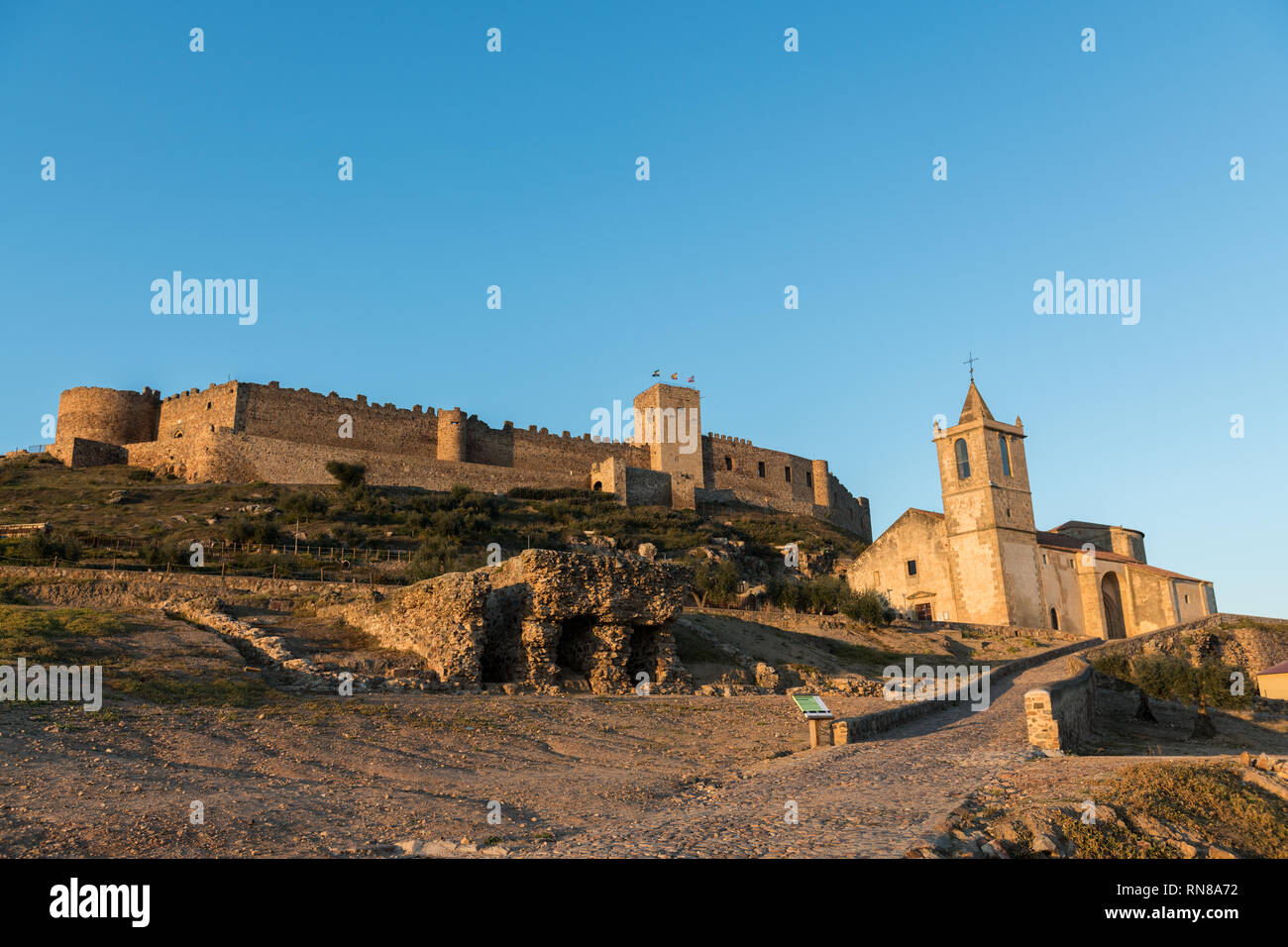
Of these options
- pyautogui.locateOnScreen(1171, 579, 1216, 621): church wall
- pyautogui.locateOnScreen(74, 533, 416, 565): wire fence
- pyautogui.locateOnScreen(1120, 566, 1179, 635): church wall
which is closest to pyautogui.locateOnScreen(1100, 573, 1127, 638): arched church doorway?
pyautogui.locateOnScreen(1120, 566, 1179, 635): church wall

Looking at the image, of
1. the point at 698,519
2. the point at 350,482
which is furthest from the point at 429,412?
the point at 698,519

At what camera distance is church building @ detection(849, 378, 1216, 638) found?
126ft

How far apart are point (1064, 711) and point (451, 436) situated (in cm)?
4769

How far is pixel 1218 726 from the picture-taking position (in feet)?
84.2

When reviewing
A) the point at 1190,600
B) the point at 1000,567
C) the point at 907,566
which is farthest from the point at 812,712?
the point at 1190,600

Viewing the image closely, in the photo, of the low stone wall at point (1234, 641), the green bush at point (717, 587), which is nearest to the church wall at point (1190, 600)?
the low stone wall at point (1234, 641)

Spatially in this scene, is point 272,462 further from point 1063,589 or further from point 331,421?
point 1063,589

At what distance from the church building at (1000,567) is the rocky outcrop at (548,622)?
75.9 ft

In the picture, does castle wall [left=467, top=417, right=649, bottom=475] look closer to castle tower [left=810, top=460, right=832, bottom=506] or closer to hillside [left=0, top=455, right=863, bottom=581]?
hillside [left=0, top=455, right=863, bottom=581]

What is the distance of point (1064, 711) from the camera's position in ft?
58.1

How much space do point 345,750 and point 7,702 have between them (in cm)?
445

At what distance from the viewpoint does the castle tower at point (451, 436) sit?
6003cm

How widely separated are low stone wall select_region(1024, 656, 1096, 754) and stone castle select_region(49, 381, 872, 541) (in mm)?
37914
